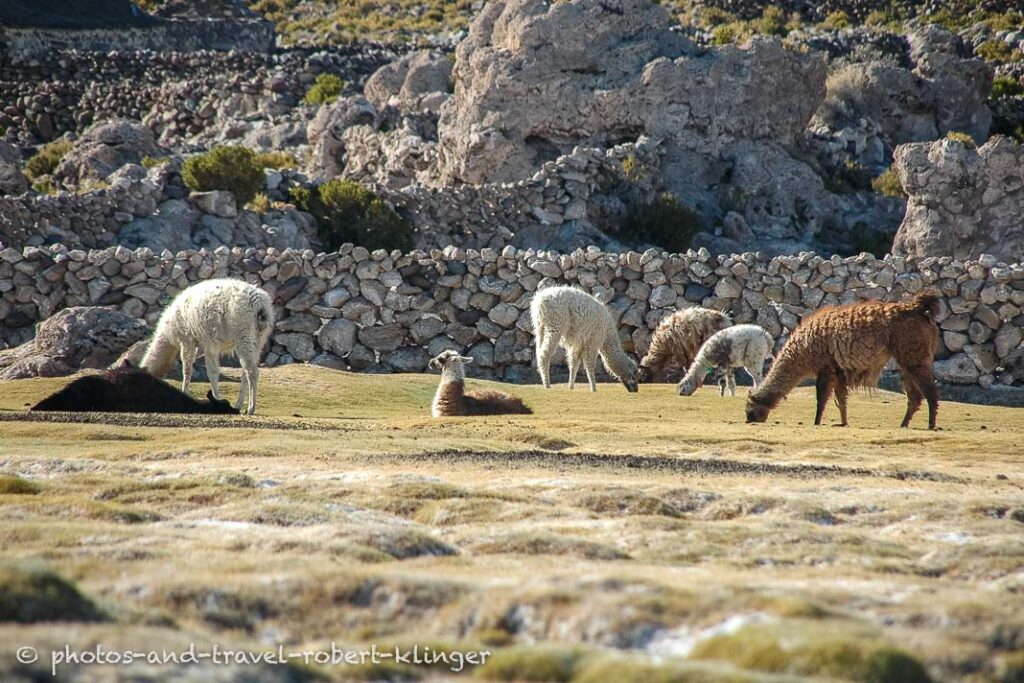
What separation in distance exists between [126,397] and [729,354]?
36.1 feet

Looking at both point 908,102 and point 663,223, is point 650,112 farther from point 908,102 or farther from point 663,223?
point 908,102

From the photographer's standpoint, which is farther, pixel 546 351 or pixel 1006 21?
pixel 1006 21

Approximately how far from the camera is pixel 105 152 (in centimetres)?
4272

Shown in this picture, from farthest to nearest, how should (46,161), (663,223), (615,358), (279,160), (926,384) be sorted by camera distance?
(46,161) < (279,160) < (663,223) < (615,358) < (926,384)

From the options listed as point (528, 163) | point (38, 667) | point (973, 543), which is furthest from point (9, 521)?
point (528, 163)

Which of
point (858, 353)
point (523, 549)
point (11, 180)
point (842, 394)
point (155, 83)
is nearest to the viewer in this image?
point (523, 549)

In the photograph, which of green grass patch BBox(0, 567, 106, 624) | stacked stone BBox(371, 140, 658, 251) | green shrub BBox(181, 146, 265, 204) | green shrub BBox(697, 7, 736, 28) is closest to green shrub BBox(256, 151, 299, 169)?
green shrub BBox(181, 146, 265, 204)

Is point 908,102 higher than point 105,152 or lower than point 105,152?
higher

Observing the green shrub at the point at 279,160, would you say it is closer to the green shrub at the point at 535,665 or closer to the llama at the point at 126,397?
the llama at the point at 126,397

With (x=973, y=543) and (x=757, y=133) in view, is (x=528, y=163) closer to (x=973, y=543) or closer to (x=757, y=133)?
(x=757, y=133)

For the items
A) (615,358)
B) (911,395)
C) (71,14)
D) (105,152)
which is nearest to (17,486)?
(911,395)

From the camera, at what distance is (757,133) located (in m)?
39.9

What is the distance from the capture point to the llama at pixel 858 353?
57.9 ft

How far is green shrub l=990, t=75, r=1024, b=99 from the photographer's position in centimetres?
4984
